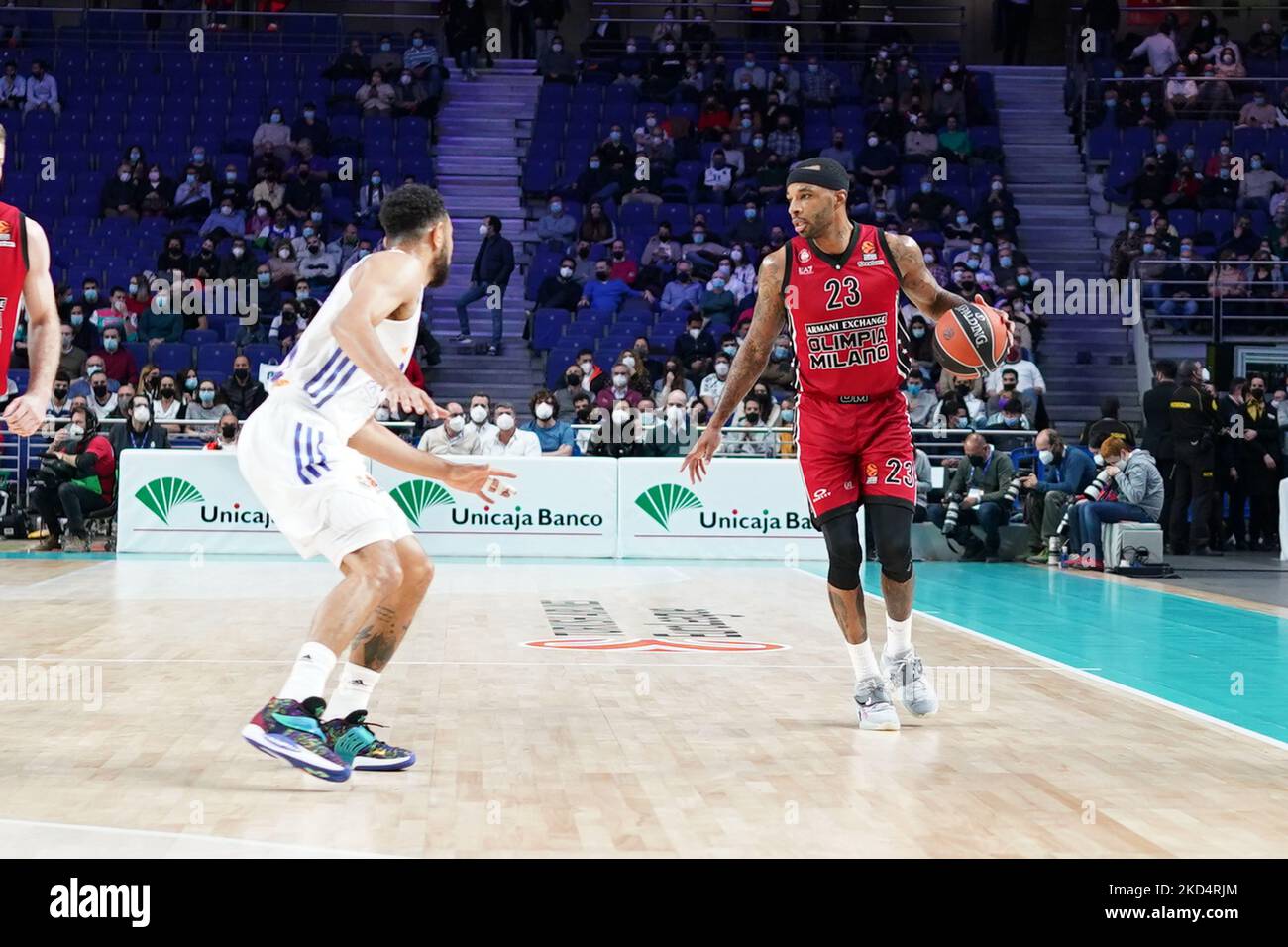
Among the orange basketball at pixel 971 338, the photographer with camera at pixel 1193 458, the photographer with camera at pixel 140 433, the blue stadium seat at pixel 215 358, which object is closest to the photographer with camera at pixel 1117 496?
the photographer with camera at pixel 1193 458

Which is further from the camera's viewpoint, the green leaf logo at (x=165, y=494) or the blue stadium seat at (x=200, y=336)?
the blue stadium seat at (x=200, y=336)

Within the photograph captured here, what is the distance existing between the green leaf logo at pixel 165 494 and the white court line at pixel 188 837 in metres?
11.9

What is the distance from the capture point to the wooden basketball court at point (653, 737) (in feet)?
14.3

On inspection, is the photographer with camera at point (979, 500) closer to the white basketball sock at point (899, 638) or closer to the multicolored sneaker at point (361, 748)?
the white basketball sock at point (899, 638)

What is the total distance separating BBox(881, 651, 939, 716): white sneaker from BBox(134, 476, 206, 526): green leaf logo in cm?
1097

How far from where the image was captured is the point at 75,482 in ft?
54.3

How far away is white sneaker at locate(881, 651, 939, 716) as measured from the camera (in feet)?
21.4

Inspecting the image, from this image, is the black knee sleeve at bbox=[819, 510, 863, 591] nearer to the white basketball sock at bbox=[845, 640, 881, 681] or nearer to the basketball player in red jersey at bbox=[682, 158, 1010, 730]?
the basketball player in red jersey at bbox=[682, 158, 1010, 730]

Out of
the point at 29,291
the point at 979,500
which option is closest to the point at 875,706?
the point at 29,291

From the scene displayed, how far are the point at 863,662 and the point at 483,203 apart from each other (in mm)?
20181

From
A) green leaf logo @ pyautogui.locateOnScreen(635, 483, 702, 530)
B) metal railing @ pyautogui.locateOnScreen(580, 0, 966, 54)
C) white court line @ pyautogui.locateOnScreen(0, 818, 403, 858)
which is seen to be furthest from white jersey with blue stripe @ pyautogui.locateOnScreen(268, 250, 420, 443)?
metal railing @ pyautogui.locateOnScreen(580, 0, 966, 54)

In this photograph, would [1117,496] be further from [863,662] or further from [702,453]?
[702,453]

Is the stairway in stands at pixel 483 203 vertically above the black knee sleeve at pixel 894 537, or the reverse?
the stairway in stands at pixel 483 203

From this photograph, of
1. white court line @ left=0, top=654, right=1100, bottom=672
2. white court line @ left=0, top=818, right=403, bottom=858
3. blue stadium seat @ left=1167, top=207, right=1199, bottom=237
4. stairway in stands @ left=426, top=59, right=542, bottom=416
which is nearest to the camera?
white court line @ left=0, top=818, right=403, bottom=858
